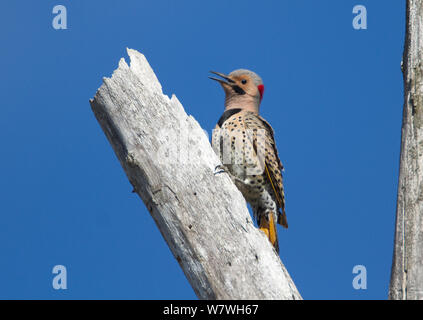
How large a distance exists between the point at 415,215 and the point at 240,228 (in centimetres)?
127

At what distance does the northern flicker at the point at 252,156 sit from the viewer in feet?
20.2

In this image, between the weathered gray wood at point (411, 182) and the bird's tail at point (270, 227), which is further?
the bird's tail at point (270, 227)

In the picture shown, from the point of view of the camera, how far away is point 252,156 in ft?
20.2

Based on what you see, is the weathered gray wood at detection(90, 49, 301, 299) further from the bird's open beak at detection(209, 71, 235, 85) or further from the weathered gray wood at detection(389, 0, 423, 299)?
the bird's open beak at detection(209, 71, 235, 85)

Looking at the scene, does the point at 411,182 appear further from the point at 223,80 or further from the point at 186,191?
the point at 223,80

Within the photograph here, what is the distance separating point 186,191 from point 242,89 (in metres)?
2.63

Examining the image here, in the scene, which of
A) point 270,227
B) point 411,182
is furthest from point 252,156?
point 411,182

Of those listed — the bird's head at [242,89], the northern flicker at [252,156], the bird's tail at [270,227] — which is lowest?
the bird's tail at [270,227]

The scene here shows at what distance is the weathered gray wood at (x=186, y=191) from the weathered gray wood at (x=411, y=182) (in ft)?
2.55

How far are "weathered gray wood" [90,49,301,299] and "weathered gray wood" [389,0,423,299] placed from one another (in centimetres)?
78

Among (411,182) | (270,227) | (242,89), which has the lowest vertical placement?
(270,227)

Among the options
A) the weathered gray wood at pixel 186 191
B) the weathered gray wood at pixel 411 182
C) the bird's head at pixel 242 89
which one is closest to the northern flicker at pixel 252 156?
the bird's head at pixel 242 89

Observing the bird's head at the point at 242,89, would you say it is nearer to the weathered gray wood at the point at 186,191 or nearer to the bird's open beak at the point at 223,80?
the bird's open beak at the point at 223,80
